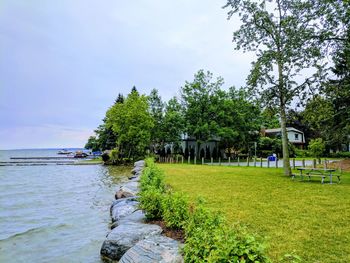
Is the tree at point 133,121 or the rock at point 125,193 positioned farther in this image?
the tree at point 133,121

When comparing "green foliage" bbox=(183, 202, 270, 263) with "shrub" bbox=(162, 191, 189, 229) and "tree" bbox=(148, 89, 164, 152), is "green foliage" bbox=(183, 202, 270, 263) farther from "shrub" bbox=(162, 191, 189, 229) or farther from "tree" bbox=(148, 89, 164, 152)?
"tree" bbox=(148, 89, 164, 152)

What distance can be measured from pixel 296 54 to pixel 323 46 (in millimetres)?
1366

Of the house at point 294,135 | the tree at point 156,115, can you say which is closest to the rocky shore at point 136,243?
the tree at point 156,115

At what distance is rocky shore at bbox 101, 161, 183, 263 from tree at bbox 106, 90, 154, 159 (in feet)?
92.1

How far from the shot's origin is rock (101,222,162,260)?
16.4 feet

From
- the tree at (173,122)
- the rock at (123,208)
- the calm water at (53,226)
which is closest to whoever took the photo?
the calm water at (53,226)

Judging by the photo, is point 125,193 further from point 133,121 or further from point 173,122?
point 133,121

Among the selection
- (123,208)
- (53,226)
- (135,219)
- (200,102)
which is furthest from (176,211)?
(200,102)

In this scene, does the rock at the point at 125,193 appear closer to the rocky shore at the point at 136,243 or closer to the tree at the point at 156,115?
the rocky shore at the point at 136,243

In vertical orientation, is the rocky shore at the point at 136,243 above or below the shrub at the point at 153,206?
below

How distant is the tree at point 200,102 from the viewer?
1336 inches

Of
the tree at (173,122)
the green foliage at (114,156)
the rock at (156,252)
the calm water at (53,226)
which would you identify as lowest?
the calm water at (53,226)

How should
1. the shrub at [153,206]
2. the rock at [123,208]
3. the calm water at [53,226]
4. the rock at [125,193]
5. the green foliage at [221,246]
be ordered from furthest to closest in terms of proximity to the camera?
the rock at [125,193], the rock at [123,208], the shrub at [153,206], the calm water at [53,226], the green foliage at [221,246]

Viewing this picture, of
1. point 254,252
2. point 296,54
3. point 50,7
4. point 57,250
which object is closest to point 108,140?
point 50,7
